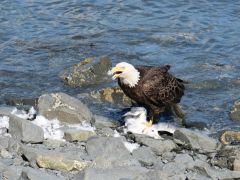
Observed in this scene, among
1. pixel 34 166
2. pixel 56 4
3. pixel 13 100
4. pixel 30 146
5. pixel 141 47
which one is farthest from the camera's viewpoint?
pixel 56 4

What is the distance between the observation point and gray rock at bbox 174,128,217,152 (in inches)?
324

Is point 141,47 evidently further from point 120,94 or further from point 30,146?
point 30,146

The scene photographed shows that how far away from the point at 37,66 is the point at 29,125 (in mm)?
5031

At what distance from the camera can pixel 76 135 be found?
314 inches

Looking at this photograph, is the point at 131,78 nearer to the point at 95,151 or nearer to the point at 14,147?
the point at 95,151

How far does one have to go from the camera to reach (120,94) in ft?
35.1

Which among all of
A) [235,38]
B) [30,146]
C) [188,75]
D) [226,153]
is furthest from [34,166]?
[235,38]

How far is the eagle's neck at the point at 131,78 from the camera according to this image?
8805 millimetres

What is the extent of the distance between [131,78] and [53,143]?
1.65 metres

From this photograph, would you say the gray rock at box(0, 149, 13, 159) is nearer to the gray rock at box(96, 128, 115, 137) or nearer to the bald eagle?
the gray rock at box(96, 128, 115, 137)

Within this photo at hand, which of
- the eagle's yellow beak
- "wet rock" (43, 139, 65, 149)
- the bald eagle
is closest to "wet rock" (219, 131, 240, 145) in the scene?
the bald eagle

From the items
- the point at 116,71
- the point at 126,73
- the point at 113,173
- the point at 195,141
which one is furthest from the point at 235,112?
the point at 113,173

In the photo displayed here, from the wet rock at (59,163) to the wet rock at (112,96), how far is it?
12.1 feet

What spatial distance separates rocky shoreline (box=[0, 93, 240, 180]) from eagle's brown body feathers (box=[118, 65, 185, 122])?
56 centimetres
